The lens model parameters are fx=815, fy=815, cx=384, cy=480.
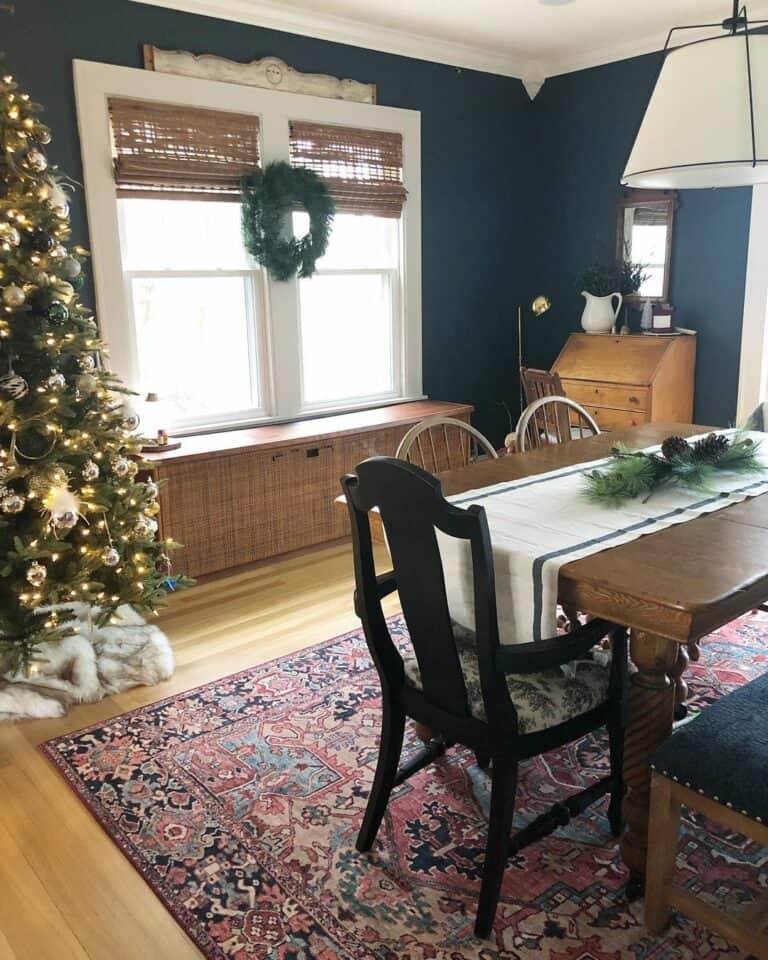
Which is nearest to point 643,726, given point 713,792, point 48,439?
point 713,792

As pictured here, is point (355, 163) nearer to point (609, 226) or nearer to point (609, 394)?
point (609, 226)

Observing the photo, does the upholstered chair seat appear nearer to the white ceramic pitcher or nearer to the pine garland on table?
the pine garland on table

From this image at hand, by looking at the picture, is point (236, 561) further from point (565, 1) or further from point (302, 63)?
point (565, 1)

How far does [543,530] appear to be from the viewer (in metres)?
2.02

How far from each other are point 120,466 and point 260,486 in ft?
3.36

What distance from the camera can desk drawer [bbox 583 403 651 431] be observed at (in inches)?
175

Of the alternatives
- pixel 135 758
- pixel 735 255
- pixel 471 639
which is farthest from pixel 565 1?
pixel 135 758

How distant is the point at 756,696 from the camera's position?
1767mm

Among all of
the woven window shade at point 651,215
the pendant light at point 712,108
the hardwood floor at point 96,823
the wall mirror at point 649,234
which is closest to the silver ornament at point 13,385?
the hardwood floor at point 96,823

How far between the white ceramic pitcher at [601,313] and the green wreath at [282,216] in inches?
66.0

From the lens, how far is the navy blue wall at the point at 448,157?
11.6 feet

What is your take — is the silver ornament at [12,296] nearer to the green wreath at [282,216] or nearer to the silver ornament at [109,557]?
the silver ornament at [109,557]

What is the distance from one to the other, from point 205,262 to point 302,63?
1.15 m

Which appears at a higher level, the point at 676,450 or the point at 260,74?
the point at 260,74
